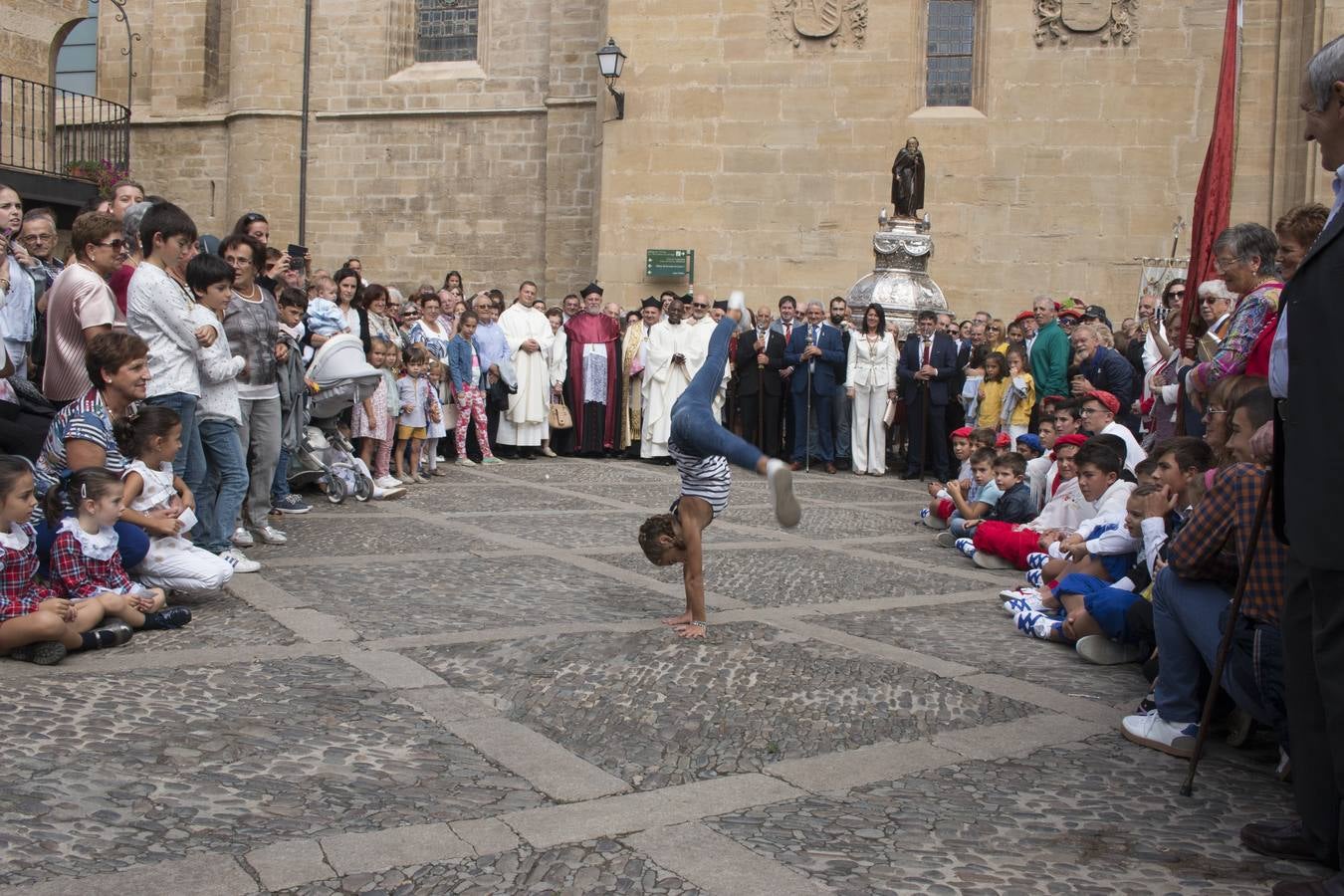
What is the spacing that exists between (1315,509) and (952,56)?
17603mm

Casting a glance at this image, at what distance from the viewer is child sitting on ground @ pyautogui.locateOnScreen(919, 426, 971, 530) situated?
10062 mm

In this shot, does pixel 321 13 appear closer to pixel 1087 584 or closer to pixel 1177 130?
pixel 1177 130

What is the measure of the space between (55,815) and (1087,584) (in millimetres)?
4530

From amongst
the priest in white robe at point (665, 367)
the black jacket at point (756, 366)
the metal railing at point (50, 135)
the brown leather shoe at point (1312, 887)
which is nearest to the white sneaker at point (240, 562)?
the brown leather shoe at point (1312, 887)

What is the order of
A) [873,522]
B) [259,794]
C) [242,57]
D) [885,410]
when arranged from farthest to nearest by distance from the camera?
[242,57] < [885,410] < [873,522] < [259,794]

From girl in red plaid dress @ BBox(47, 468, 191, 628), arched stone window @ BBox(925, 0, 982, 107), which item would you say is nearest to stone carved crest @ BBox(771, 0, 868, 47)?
arched stone window @ BBox(925, 0, 982, 107)

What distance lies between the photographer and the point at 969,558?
344 inches

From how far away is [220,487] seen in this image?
24.2 ft

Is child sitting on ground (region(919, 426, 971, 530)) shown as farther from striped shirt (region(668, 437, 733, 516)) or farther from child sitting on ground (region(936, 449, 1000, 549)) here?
striped shirt (region(668, 437, 733, 516))

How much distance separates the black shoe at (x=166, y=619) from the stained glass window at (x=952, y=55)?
52.9 feet

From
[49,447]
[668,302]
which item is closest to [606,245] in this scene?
[668,302]

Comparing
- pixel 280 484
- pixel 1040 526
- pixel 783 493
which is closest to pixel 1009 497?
pixel 1040 526

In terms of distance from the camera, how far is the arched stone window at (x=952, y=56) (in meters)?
19.4

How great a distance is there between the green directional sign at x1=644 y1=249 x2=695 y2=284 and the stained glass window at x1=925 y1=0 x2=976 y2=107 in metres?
4.35
